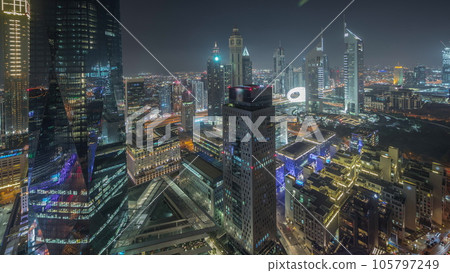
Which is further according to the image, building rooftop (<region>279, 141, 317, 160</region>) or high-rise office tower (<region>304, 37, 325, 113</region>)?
high-rise office tower (<region>304, 37, 325, 113</region>)

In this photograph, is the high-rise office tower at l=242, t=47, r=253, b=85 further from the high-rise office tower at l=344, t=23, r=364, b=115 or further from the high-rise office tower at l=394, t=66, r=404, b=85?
the high-rise office tower at l=344, t=23, r=364, b=115

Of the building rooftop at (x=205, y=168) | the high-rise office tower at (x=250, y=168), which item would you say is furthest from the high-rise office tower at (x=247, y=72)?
the building rooftop at (x=205, y=168)

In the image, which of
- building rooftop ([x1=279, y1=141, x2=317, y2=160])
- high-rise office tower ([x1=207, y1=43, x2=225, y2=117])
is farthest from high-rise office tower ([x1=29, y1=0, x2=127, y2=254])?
high-rise office tower ([x1=207, y1=43, x2=225, y2=117])

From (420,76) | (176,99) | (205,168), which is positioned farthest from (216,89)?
(420,76)

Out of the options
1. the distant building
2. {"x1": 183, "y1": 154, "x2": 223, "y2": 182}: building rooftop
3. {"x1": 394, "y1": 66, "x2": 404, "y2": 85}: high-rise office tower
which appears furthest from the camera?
the distant building

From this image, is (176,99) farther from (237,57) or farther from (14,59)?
(14,59)

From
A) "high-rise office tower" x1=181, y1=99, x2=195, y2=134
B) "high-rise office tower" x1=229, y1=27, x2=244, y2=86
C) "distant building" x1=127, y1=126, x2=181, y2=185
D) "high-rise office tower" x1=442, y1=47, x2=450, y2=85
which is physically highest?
"high-rise office tower" x1=229, y1=27, x2=244, y2=86
